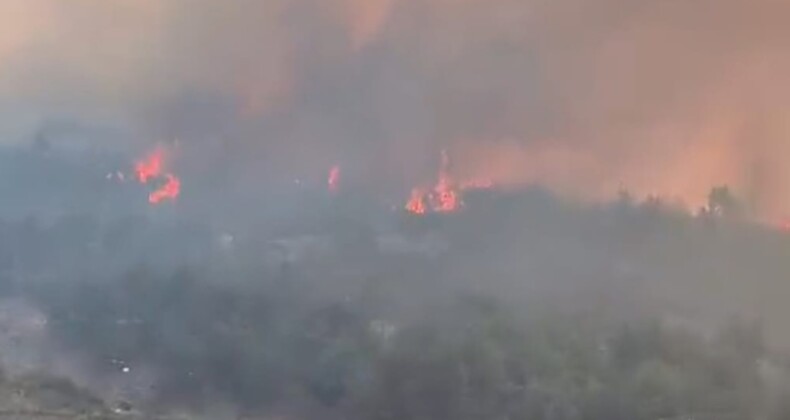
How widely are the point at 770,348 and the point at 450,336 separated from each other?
526 inches

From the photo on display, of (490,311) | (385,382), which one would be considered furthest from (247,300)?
(490,311)

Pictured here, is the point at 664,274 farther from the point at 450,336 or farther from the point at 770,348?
the point at 450,336

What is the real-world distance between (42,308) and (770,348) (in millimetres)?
29337

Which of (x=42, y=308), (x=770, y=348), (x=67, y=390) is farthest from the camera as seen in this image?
(x=770, y=348)

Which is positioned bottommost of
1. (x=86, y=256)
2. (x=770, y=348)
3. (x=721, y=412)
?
(x=721, y=412)

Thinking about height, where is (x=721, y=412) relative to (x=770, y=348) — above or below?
below

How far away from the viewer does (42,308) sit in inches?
1724

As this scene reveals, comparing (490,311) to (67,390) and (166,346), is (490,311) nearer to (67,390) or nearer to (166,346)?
(166,346)

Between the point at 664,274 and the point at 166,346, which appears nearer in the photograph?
the point at 166,346

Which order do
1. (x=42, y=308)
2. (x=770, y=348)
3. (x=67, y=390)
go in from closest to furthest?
1. (x=67, y=390)
2. (x=42, y=308)
3. (x=770, y=348)

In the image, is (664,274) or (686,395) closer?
(686,395)

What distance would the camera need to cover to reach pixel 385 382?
144ft

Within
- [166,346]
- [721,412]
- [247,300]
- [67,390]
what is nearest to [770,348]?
[721,412]

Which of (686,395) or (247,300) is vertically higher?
(247,300)
